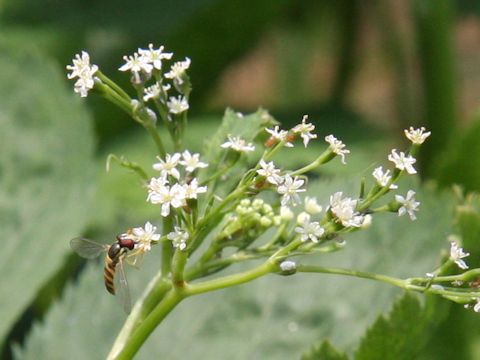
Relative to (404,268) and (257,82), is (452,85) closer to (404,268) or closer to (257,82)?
(404,268)

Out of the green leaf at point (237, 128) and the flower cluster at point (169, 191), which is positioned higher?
the flower cluster at point (169, 191)

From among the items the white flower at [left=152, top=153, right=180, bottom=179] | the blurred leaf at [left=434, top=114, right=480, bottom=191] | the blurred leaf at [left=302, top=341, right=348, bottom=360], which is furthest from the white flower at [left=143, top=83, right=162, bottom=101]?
the blurred leaf at [left=434, top=114, right=480, bottom=191]

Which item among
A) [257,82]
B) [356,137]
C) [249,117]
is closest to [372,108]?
[257,82]

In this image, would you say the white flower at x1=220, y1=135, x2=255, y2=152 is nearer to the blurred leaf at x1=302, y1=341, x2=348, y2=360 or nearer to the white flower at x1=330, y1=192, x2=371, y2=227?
the white flower at x1=330, y1=192, x2=371, y2=227

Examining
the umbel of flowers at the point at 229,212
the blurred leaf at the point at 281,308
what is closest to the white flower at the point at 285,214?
the umbel of flowers at the point at 229,212

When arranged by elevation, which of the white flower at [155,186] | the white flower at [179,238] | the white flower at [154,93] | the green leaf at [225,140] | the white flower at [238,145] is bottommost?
the green leaf at [225,140]

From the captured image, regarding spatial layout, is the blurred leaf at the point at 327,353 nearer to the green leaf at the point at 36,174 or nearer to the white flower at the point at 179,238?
the white flower at the point at 179,238

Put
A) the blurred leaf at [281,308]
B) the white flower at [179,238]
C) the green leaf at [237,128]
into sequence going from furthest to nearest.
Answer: the blurred leaf at [281,308], the green leaf at [237,128], the white flower at [179,238]
